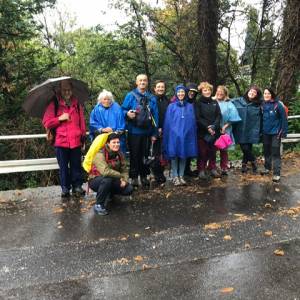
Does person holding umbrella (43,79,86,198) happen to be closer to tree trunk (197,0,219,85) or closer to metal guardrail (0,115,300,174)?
metal guardrail (0,115,300,174)

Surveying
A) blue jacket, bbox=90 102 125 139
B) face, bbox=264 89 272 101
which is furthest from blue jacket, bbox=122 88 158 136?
face, bbox=264 89 272 101

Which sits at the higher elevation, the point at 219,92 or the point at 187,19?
the point at 187,19

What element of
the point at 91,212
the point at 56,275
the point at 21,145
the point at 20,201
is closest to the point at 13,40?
the point at 21,145

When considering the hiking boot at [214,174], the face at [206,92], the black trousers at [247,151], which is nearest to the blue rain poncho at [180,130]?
the face at [206,92]

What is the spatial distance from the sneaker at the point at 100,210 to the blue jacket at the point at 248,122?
331 cm

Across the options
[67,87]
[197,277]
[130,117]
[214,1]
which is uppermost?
[214,1]

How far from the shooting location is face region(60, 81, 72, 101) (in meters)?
6.45

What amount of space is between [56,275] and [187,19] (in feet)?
43.3

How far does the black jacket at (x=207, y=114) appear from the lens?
7.35 meters

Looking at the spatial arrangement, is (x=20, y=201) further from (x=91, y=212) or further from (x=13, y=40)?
(x=13, y=40)

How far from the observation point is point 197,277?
3.95m

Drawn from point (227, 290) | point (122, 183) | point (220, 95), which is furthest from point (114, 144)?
point (227, 290)

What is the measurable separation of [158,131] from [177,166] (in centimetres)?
76

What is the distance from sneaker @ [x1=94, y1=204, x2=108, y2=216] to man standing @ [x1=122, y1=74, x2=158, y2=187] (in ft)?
4.37
